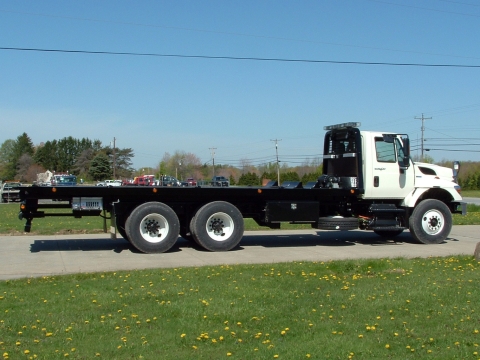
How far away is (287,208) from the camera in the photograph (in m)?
14.5

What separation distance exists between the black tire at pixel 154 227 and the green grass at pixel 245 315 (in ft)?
9.98

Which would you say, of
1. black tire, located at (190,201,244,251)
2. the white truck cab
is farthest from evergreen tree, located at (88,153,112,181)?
black tire, located at (190,201,244,251)

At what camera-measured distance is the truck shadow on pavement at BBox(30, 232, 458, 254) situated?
47.3ft

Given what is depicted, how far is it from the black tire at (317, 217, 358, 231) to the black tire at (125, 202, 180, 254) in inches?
143

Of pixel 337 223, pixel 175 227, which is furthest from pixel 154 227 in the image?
pixel 337 223

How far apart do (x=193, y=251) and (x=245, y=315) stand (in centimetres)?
712

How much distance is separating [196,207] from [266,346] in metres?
8.48

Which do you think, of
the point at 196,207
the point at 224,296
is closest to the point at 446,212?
the point at 196,207

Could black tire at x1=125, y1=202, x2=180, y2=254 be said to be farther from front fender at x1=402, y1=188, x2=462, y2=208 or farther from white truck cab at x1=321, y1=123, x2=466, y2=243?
front fender at x1=402, y1=188, x2=462, y2=208

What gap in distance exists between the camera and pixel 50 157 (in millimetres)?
101688

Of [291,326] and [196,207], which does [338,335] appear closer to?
[291,326]

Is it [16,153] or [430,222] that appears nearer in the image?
[430,222]

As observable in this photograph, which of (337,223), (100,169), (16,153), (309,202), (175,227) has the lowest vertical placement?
(337,223)

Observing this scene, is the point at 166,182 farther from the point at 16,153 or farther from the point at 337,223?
the point at 16,153
